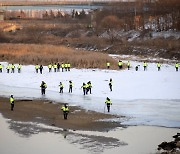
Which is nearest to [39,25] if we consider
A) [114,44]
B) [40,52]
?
[114,44]

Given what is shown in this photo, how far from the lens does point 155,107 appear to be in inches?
1090

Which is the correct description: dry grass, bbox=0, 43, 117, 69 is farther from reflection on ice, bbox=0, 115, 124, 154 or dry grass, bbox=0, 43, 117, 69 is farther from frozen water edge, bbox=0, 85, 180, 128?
reflection on ice, bbox=0, 115, 124, 154

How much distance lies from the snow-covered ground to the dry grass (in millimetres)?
2853

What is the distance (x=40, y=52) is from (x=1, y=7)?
78539mm

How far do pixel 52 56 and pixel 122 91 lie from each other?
19.6m

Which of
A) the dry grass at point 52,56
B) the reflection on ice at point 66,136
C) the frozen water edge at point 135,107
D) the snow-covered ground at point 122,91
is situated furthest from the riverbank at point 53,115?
the dry grass at point 52,56

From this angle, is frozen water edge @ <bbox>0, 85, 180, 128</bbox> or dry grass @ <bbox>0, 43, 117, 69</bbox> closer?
frozen water edge @ <bbox>0, 85, 180, 128</bbox>

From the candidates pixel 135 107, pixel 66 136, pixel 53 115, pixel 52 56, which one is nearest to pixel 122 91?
pixel 135 107

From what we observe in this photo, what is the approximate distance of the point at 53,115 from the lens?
86.3ft

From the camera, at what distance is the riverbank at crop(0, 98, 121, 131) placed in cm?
2374

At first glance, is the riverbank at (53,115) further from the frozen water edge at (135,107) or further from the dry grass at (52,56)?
the dry grass at (52,56)

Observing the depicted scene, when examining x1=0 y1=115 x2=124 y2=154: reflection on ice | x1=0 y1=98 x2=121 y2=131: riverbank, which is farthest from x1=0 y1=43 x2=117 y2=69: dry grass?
x1=0 y1=115 x2=124 y2=154: reflection on ice

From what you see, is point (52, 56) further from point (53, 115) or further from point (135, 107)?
point (53, 115)

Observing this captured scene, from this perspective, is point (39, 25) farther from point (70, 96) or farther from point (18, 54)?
point (70, 96)
